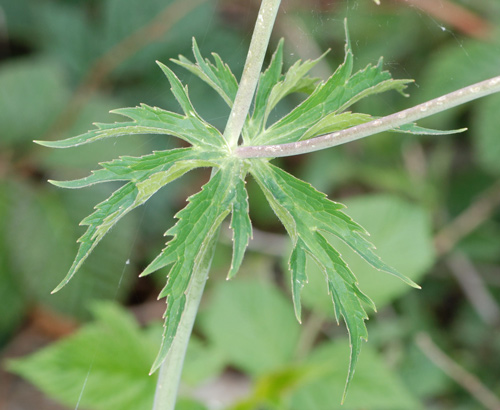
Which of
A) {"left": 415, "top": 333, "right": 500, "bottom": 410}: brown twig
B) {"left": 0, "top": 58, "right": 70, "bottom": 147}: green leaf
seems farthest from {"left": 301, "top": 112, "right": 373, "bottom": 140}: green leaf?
{"left": 0, "top": 58, "right": 70, "bottom": 147}: green leaf

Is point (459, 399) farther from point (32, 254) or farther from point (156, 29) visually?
point (156, 29)

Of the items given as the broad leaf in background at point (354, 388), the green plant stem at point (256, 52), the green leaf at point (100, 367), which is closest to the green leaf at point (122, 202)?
the green plant stem at point (256, 52)

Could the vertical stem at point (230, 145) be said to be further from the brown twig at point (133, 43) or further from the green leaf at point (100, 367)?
the brown twig at point (133, 43)

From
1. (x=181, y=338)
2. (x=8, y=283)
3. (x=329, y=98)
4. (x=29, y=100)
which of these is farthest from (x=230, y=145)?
(x=29, y=100)

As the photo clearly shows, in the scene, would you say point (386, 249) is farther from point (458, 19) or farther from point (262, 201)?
point (458, 19)

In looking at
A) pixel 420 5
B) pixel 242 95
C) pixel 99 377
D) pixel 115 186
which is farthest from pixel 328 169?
pixel 242 95

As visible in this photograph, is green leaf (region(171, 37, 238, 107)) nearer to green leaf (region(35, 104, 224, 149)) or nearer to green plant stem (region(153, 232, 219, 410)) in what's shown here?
green leaf (region(35, 104, 224, 149))
